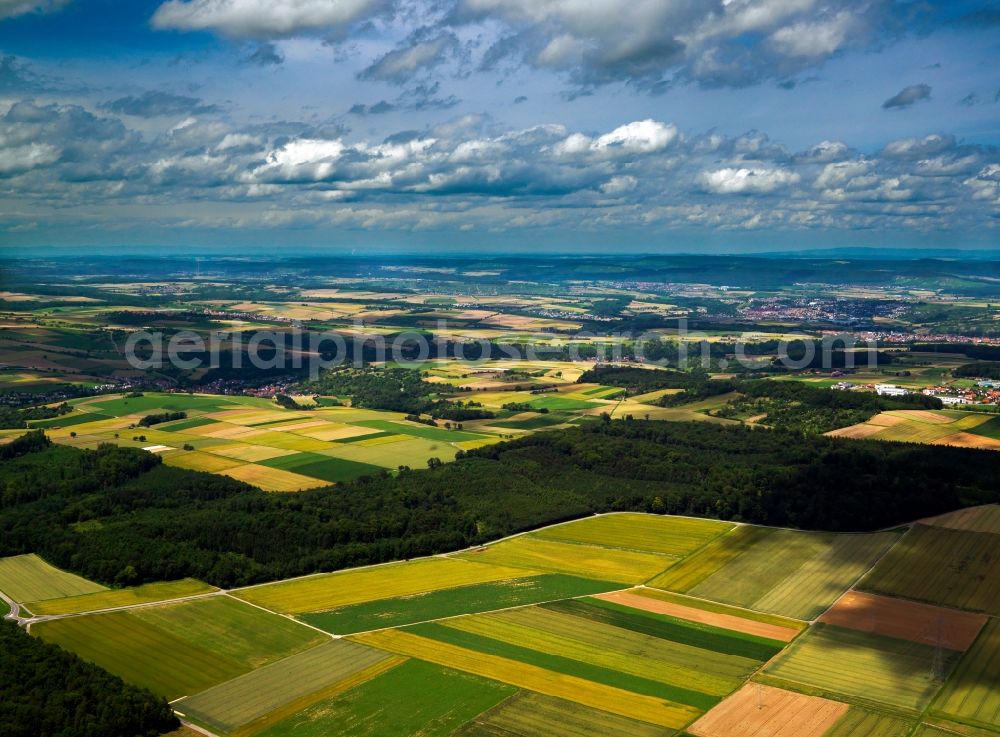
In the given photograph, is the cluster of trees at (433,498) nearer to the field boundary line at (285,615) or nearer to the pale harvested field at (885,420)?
the field boundary line at (285,615)

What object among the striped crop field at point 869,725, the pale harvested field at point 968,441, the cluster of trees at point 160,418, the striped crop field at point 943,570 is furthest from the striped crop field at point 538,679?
the cluster of trees at point 160,418

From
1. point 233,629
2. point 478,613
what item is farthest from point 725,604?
point 233,629

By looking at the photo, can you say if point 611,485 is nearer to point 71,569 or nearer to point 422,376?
point 71,569

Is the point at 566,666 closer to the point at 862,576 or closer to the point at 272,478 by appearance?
the point at 862,576

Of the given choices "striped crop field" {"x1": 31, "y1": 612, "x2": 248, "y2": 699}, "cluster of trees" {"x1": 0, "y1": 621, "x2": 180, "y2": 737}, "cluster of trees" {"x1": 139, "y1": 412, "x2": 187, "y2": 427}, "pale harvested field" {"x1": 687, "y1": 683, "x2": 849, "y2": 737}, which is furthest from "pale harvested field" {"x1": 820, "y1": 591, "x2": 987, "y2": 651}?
"cluster of trees" {"x1": 139, "y1": 412, "x2": 187, "y2": 427}

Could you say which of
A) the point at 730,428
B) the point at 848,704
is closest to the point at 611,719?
the point at 848,704

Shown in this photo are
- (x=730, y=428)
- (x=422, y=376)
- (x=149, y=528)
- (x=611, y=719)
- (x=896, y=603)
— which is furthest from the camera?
(x=422, y=376)

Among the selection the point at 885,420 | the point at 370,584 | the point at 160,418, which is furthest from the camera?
the point at 160,418
